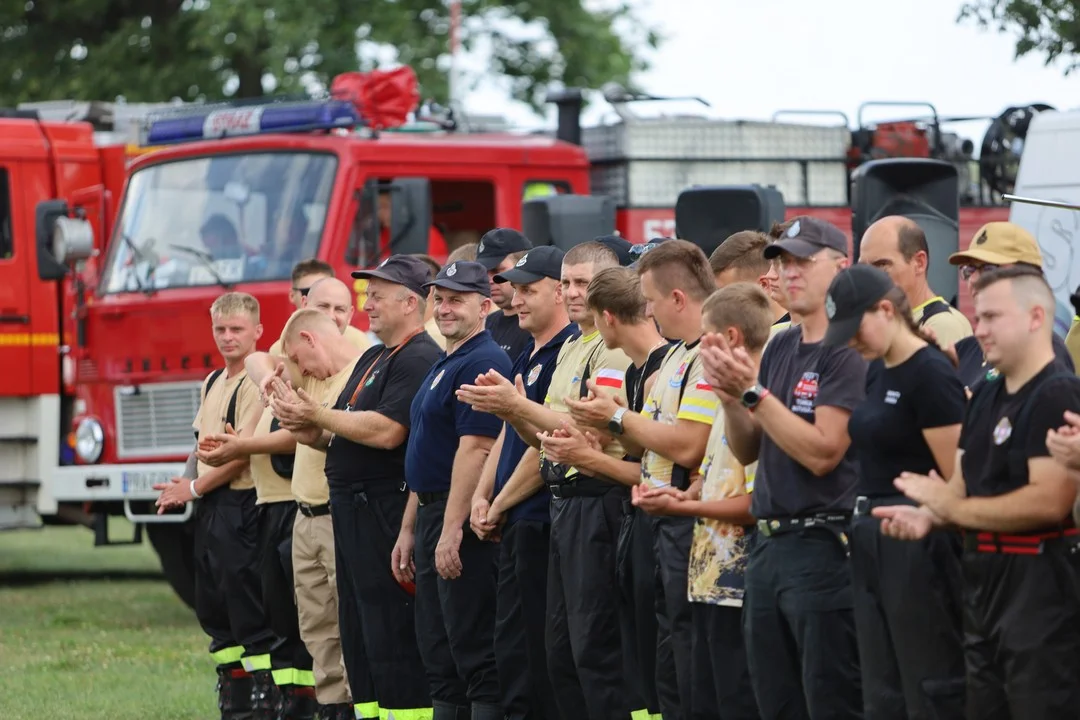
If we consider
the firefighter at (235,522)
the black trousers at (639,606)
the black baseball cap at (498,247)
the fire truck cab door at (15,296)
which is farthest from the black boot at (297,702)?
the fire truck cab door at (15,296)

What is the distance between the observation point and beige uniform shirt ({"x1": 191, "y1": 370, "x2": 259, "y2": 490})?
969 centimetres

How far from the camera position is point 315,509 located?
29.4ft

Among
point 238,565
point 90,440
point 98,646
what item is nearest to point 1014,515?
point 238,565

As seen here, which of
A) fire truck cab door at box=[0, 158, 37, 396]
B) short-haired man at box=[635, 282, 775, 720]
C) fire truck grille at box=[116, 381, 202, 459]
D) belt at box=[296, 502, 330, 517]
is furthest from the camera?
fire truck cab door at box=[0, 158, 37, 396]

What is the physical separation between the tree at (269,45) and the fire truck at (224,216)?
10.9 m

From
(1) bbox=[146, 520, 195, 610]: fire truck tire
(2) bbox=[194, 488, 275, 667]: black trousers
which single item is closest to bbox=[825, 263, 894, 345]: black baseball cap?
(2) bbox=[194, 488, 275, 667]: black trousers

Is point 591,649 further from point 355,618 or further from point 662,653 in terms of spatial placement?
point 355,618

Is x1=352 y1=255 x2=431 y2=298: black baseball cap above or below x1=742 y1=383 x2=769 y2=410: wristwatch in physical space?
above

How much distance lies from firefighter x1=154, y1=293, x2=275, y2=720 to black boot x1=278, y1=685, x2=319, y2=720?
0.13 m

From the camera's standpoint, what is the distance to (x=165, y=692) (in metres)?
10.5

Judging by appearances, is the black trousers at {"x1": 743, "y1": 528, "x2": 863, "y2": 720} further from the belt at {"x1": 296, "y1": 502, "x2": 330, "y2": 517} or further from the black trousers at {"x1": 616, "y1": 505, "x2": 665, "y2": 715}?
the belt at {"x1": 296, "y1": 502, "x2": 330, "y2": 517}

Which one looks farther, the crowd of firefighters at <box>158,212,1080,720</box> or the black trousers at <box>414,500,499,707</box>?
the black trousers at <box>414,500,499,707</box>

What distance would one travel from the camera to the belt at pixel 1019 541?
5.30 m

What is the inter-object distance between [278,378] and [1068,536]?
3.87m
